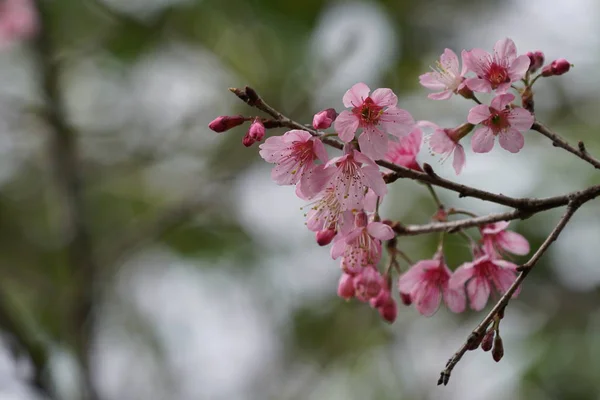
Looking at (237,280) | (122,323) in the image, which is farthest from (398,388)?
(122,323)

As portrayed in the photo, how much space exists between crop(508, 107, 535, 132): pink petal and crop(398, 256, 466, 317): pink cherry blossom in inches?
16.3

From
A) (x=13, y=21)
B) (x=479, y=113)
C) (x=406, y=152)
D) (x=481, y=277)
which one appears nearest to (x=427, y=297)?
(x=481, y=277)

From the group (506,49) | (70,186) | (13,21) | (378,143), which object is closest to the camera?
(378,143)

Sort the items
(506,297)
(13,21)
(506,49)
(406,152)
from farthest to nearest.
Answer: (13,21) < (406,152) < (506,49) < (506,297)

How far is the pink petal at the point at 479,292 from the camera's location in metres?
1.48

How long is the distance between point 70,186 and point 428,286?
2.92 meters

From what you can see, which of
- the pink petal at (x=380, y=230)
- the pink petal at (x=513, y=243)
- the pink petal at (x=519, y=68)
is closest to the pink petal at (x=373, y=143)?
the pink petal at (x=380, y=230)

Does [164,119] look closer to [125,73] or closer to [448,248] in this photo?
[125,73]

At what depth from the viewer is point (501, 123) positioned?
128 centimetres

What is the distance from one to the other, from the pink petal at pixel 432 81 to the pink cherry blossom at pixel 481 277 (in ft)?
1.33

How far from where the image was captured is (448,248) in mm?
4055

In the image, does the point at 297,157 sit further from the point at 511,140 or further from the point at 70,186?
the point at 70,186

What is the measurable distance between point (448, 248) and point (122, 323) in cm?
365

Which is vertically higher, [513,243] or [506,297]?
[506,297]
